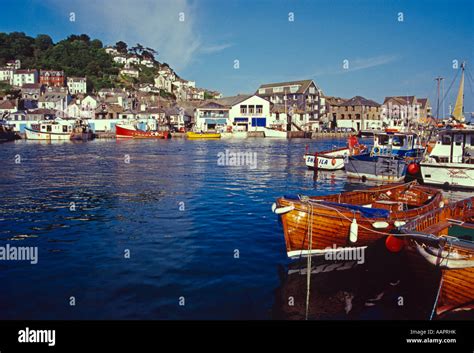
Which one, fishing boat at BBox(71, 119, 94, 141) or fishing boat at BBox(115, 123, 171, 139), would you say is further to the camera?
fishing boat at BBox(115, 123, 171, 139)

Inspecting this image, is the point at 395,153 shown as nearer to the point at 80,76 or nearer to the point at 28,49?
the point at 80,76

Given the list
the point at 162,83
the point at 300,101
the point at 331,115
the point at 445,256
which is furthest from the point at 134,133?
the point at 162,83

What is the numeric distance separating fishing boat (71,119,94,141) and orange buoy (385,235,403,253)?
78.8 metres

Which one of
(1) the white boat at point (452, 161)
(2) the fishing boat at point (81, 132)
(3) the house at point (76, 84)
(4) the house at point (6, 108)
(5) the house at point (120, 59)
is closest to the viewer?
(1) the white boat at point (452, 161)

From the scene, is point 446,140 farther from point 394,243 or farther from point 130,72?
point 130,72

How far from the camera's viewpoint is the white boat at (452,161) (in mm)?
26344

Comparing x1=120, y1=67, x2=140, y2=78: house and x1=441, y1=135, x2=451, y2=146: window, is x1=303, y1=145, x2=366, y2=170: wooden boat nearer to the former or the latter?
x1=441, y1=135, x2=451, y2=146: window

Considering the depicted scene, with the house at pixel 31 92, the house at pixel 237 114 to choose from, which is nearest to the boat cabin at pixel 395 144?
the house at pixel 237 114

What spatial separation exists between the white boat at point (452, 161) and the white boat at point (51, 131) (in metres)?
70.7

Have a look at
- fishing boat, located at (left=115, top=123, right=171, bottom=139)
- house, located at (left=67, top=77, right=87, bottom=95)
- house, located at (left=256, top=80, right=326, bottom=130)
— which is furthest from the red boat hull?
house, located at (left=67, top=77, right=87, bottom=95)

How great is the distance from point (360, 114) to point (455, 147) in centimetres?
9082

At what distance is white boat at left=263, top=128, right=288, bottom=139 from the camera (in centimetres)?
9619

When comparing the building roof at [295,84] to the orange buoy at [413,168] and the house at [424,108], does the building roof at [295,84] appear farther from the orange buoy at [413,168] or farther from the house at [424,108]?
the orange buoy at [413,168]

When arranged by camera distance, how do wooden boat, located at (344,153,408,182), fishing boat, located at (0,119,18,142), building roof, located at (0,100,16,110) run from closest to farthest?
wooden boat, located at (344,153,408,182) → fishing boat, located at (0,119,18,142) → building roof, located at (0,100,16,110)
